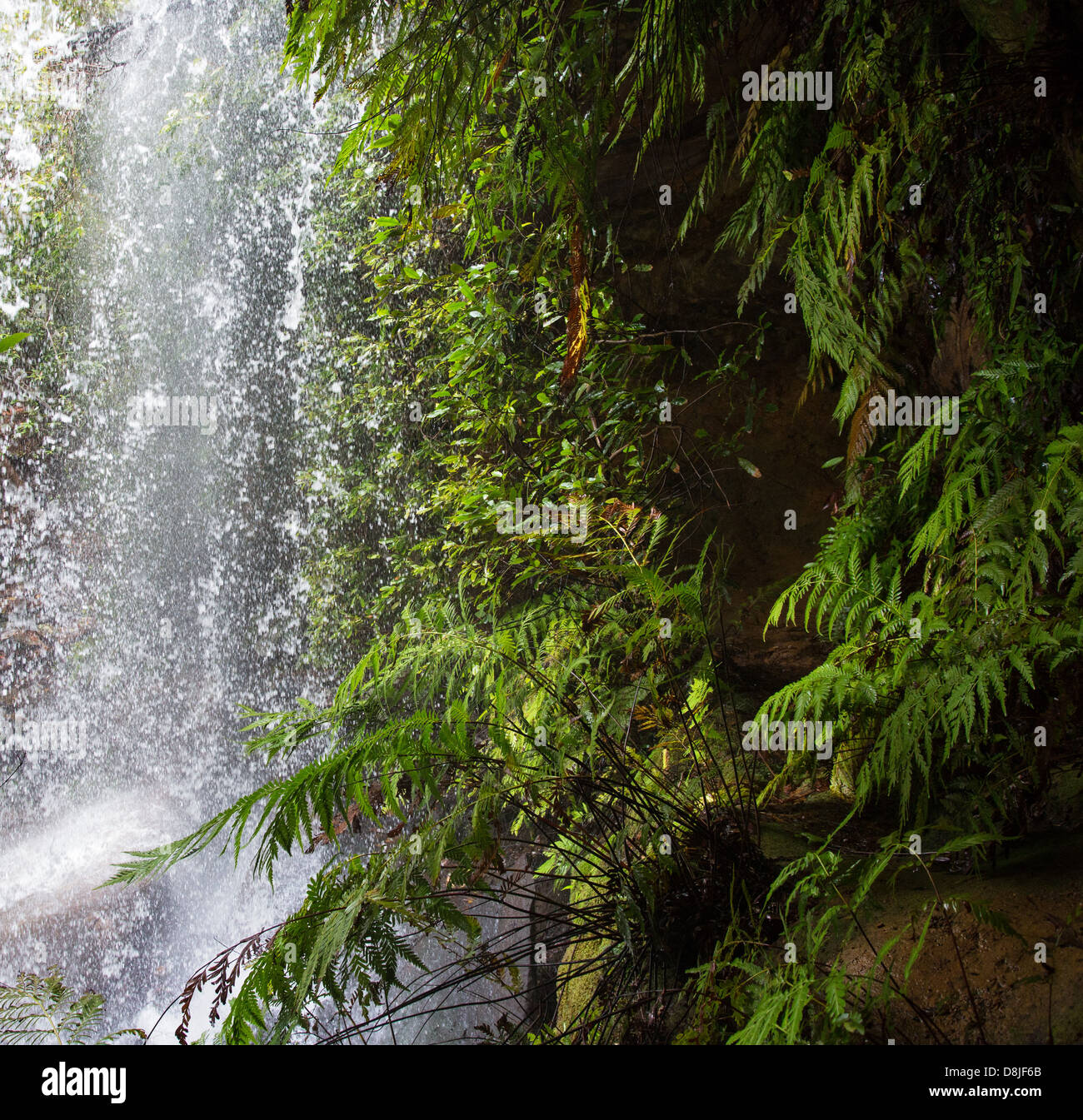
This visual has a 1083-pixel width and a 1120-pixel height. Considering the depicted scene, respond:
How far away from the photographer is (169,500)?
319 inches

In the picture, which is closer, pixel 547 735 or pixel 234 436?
pixel 547 735

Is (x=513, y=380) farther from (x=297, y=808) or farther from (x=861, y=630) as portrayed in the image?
(x=297, y=808)

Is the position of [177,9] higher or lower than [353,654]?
higher

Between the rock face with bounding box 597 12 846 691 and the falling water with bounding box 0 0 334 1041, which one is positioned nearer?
the rock face with bounding box 597 12 846 691

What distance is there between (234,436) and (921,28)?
6.63 metres

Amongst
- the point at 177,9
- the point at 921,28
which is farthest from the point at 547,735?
the point at 177,9

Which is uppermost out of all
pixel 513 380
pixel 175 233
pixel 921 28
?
pixel 175 233

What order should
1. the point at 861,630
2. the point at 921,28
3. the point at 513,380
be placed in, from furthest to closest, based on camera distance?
the point at 513,380 < the point at 861,630 < the point at 921,28

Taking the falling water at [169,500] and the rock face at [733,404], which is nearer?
the rock face at [733,404]

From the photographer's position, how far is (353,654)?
239 inches

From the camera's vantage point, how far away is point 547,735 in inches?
95.7

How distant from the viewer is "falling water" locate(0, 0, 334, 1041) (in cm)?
707

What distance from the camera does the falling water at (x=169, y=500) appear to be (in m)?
7.07
